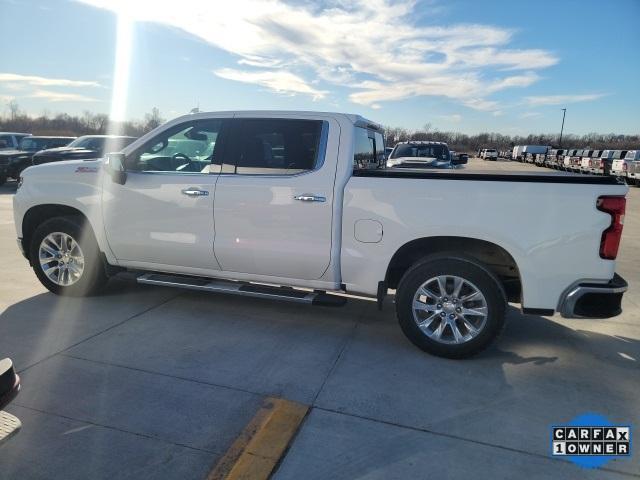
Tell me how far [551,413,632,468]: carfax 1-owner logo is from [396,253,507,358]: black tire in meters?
0.91

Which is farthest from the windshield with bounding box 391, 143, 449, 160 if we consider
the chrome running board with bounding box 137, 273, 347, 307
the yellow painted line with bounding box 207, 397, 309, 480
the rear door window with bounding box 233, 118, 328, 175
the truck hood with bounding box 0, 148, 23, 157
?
the truck hood with bounding box 0, 148, 23, 157

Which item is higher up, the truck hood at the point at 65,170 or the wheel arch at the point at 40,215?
the truck hood at the point at 65,170

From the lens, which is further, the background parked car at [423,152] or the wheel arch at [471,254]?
the background parked car at [423,152]

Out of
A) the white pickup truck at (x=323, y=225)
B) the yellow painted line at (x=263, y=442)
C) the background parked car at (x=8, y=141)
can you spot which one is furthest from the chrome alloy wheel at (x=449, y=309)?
the background parked car at (x=8, y=141)

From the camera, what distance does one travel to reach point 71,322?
15.0 feet

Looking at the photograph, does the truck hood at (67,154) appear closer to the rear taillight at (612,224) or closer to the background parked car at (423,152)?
the background parked car at (423,152)

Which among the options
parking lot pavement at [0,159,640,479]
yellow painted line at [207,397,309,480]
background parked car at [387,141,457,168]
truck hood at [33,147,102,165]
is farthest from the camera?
truck hood at [33,147,102,165]

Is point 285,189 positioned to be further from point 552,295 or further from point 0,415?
point 0,415

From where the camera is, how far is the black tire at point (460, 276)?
383 cm

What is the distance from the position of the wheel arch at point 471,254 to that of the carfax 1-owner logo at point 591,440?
1.17m

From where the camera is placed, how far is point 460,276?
12.7ft

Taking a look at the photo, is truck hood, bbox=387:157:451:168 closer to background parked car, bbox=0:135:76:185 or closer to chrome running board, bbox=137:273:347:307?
chrome running board, bbox=137:273:347:307

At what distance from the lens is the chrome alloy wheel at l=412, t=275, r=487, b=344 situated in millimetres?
3916

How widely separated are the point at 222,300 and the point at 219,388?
2.01m
